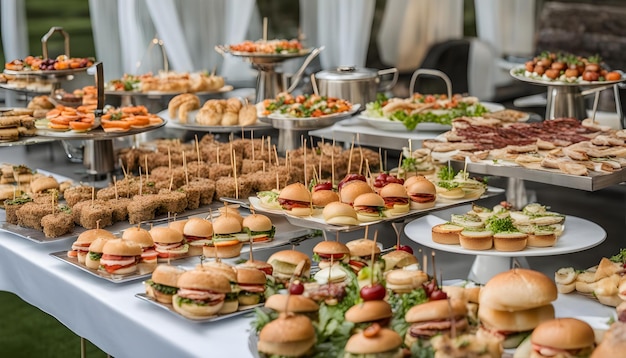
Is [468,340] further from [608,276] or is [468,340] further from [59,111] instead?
[59,111]

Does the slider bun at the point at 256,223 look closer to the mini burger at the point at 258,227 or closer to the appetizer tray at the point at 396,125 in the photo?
the mini burger at the point at 258,227

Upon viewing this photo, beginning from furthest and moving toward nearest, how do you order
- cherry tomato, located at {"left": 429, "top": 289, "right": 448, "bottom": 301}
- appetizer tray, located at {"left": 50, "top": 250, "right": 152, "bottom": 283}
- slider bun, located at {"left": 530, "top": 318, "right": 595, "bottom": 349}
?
1. appetizer tray, located at {"left": 50, "top": 250, "right": 152, "bottom": 283}
2. cherry tomato, located at {"left": 429, "top": 289, "right": 448, "bottom": 301}
3. slider bun, located at {"left": 530, "top": 318, "right": 595, "bottom": 349}

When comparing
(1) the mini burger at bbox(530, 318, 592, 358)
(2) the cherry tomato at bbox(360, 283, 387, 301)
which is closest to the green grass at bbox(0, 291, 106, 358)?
(2) the cherry tomato at bbox(360, 283, 387, 301)

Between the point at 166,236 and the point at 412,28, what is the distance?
7456 millimetres

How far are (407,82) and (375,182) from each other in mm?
6210

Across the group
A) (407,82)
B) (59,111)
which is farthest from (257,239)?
(407,82)

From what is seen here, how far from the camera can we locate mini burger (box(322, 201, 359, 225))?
2.67 meters

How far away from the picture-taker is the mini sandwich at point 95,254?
2545mm

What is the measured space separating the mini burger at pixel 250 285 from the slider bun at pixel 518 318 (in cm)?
60

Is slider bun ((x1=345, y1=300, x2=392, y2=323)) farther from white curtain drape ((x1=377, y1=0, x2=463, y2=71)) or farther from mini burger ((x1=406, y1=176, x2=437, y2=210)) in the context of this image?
white curtain drape ((x1=377, y1=0, x2=463, y2=71))

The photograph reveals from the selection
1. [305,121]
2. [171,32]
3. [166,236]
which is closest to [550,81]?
[305,121]

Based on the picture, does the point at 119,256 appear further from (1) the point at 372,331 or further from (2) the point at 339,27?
(2) the point at 339,27

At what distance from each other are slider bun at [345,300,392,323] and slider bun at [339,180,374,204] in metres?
0.93

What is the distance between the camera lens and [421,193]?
2879mm
